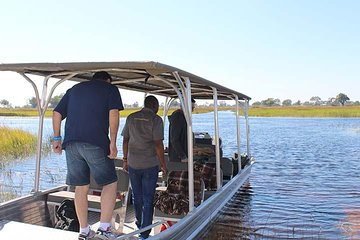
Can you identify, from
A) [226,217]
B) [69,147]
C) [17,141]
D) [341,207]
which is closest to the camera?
[69,147]

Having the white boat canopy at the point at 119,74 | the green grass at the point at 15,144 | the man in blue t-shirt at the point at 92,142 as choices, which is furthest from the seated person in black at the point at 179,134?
the green grass at the point at 15,144

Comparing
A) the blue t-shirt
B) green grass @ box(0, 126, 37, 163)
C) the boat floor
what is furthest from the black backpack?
green grass @ box(0, 126, 37, 163)

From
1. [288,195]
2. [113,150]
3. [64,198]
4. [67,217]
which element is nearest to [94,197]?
[64,198]

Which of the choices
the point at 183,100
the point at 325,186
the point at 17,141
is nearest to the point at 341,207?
the point at 325,186

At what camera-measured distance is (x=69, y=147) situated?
403cm

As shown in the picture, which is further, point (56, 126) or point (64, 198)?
point (64, 198)

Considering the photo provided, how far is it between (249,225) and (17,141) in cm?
1303

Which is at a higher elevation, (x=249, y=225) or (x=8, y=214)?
(x=8, y=214)

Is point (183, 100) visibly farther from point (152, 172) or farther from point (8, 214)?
point (8, 214)

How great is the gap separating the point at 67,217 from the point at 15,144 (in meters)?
13.8

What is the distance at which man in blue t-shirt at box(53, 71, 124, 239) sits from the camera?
396 centimetres

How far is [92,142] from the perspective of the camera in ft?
13.0

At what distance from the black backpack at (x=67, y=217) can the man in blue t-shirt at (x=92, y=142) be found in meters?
1.04

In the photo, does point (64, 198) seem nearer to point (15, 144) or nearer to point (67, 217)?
point (67, 217)
